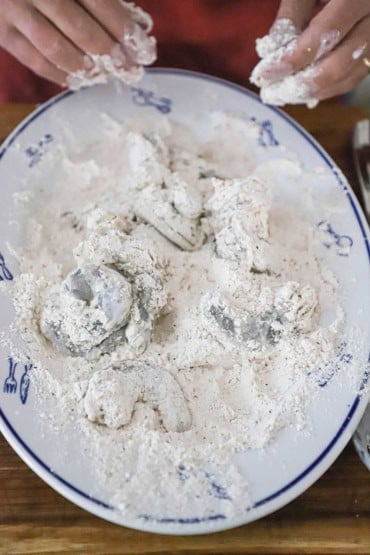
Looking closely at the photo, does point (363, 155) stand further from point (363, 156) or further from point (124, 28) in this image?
point (124, 28)

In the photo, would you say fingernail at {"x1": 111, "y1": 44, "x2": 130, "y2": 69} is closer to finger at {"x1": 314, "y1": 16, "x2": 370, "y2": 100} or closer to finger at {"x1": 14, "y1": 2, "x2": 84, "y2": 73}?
finger at {"x1": 14, "y1": 2, "x2": 84, "y2": 73}

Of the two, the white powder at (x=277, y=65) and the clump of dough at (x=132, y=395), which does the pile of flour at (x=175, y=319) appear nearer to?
the clump of dough at (x=132, y=395)

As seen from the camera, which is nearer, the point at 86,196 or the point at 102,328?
the point at 102,328

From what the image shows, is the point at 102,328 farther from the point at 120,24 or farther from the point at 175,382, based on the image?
the point at 120,24

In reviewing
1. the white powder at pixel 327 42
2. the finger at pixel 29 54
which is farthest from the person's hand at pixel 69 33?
the white powder at pixel 327 42

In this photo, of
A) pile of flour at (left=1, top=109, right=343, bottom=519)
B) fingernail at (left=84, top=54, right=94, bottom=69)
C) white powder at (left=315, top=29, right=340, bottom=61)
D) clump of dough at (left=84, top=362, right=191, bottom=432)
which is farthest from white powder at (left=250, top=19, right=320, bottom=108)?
clump of dough at (left=84, top=362, right=191, bottom=432)

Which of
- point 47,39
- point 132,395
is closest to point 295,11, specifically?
point 47,39

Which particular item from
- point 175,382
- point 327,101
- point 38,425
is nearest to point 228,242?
point 175,382
